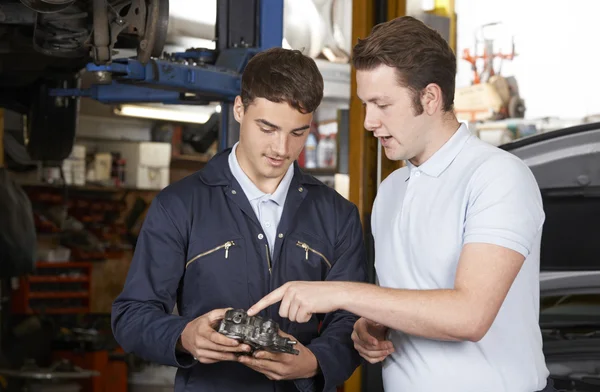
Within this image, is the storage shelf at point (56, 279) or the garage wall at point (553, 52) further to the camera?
the storage shelf at point (56, 279)

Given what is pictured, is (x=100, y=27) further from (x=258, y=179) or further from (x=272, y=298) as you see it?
(x=272, y=298)

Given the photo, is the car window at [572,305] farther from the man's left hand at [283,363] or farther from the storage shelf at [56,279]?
the storage shelf at [56,279]

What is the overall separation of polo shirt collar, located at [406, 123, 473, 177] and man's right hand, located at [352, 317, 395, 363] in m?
0.32

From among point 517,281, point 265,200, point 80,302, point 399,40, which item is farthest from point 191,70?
point 80,302

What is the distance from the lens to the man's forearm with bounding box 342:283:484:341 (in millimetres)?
1278

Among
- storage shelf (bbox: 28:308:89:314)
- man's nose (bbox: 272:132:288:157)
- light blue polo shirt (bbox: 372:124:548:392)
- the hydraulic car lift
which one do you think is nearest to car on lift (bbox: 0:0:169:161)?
the hydraulic car lift

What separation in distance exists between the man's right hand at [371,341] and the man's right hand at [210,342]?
0.24 meters

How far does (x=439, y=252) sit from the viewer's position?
1426 mm

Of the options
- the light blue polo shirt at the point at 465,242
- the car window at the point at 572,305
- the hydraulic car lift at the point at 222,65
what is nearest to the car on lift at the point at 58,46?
the hydraulic car lift at the point at 222,65

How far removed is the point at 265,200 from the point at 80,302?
15.7 ft

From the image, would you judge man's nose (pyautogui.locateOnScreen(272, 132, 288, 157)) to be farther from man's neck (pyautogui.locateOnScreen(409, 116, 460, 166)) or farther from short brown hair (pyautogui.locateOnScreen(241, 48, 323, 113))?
man's neck (pyautogui.locateOnScreen(409, 116, 460, 166))

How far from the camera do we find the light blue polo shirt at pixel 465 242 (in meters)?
1.33

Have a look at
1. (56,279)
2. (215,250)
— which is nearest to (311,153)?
(215,250)

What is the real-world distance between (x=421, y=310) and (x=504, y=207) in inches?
8.4
